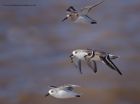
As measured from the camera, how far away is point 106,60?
Result: 5.27 metres

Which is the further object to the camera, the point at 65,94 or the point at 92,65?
the point at 92,65

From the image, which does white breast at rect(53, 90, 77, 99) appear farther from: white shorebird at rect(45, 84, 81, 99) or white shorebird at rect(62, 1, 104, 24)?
white shorebird at rect(62, 1, 104, 24)

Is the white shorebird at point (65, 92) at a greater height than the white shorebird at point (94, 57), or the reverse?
the white shorebird at point (94, 57)

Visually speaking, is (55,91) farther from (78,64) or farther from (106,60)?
(106,60)

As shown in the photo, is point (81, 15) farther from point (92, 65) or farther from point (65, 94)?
point (65, 94)

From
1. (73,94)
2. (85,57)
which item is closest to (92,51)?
(85,57)

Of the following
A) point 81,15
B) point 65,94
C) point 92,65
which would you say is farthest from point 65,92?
point 81,15

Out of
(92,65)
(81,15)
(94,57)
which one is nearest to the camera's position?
(94,57)

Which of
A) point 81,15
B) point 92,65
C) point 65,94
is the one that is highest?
point 81,15

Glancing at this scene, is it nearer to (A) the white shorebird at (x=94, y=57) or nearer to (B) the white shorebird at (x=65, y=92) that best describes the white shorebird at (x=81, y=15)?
(A) the white shorebird at (x=94, y=57)

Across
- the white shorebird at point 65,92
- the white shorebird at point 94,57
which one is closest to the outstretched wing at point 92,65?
the white shorebird at point 94,57

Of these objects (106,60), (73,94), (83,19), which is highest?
(83,19)

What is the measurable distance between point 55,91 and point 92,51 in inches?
28.2

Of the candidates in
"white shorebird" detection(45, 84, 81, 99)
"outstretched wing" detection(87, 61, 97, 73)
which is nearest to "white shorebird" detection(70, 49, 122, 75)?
"outstretched wing" detection(87, 61, 97, 73)
